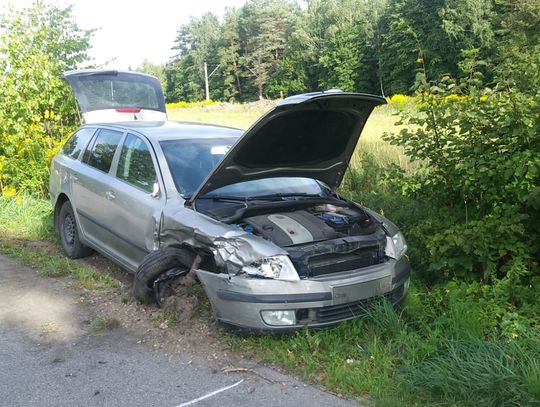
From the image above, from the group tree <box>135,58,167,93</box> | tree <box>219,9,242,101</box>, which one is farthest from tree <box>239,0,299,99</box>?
tree <box>135,58,167,93</box>

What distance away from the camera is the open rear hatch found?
331 inches

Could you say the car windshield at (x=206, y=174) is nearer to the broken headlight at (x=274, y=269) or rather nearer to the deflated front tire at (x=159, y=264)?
the deflated front tire at (x=159, y=264)

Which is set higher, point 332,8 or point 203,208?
point 332,8

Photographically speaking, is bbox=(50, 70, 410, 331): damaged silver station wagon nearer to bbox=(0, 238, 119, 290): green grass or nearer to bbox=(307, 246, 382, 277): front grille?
bbox=(307, 246, 382, 277): front grille

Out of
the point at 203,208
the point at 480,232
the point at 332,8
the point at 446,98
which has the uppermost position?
→ the point at 332,8

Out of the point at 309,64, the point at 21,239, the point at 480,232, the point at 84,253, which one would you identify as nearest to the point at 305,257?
the point at 480,232

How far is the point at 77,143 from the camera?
22.4 ft

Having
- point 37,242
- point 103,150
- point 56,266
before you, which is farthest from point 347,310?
point 37,242

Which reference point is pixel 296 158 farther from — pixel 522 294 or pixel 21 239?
pixel 21 239

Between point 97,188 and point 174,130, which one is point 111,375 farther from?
point 174,130

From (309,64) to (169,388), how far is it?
262ft

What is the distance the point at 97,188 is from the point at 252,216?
221 centimetres

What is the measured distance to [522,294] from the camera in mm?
4453

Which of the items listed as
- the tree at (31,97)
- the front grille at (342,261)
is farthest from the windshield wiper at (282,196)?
the tree at (31,97)
